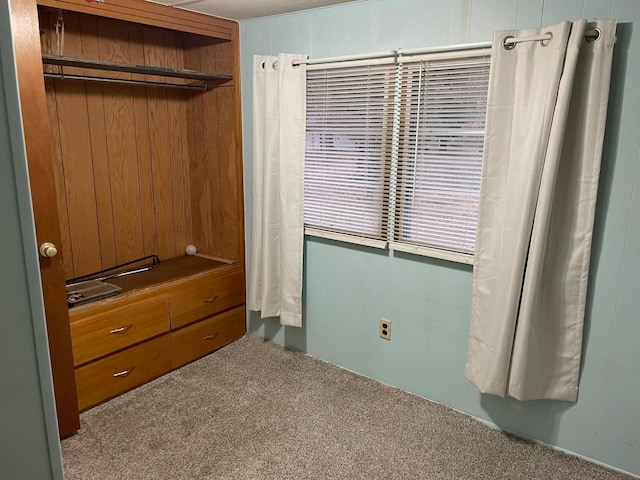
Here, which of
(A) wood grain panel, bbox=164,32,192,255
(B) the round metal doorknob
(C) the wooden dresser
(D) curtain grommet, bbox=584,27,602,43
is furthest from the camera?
(A) wood grain panel, bbox=164,32,192,255

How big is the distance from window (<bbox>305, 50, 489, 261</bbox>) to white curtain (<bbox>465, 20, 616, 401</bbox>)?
0.18 meters

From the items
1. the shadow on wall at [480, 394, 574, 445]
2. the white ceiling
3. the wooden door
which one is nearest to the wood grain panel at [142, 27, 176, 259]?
the white ceiling

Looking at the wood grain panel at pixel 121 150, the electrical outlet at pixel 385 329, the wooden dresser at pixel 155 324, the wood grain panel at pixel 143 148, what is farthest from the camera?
the wood grain panel at pixel 143 148

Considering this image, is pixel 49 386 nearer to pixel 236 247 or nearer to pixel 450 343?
pixel 450 343

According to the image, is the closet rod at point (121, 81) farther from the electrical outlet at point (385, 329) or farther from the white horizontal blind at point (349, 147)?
the electrical outlet at point (385, 329)

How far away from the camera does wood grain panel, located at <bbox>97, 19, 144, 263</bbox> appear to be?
294cm

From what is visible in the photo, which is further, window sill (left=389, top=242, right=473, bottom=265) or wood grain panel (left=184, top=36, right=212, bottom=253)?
wood grain panel (left=184, top=36, right=212, bottom=253)

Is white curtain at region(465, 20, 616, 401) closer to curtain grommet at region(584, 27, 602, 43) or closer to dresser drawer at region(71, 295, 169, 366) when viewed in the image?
curtain grommet at region(584, 27, 602, 43)

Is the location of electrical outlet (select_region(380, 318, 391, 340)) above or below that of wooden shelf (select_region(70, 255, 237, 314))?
below

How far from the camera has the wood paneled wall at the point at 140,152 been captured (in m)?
2.81

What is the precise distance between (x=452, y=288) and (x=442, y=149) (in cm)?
71

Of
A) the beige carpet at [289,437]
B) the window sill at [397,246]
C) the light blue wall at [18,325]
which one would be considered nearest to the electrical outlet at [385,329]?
the beige carpet at [289,437]

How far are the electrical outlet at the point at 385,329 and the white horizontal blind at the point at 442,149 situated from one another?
526 millimetres

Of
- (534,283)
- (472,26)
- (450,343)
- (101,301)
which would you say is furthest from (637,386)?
(101,301)
